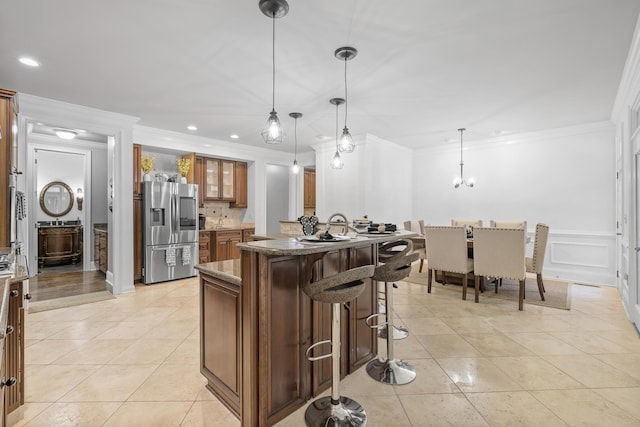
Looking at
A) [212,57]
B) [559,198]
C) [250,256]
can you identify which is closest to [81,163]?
[212,57]

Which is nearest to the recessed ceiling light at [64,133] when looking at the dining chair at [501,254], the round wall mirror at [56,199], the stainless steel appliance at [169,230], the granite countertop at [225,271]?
the round wall mirror at [56,199]

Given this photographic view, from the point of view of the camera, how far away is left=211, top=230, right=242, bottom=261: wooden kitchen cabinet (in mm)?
5852

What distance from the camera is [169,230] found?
5.08 meters

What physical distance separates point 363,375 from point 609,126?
5.53 metres

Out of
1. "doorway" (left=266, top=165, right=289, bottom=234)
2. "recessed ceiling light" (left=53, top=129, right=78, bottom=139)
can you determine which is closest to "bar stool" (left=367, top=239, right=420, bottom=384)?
"recessed ceiling light" (left=53, top=129, right=78, bottom=139)

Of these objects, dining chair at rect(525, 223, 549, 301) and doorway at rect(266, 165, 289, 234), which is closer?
dining chair at rect(525, 223, 549, 301)

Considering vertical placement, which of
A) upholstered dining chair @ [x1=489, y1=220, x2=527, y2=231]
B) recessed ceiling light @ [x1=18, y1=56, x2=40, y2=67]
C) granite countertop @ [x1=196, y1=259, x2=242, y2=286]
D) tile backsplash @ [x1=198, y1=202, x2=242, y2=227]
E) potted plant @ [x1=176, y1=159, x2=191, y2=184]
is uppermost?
recessed ceiling light @ [x1=18, y1=56, x2=40, y2=67]

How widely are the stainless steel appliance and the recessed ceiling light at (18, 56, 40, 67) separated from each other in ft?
7.27

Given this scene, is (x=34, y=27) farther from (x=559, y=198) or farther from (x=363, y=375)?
(x=559, y=198)

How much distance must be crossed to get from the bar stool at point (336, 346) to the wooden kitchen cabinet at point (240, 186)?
5.15m

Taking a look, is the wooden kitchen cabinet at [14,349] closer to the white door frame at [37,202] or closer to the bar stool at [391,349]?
the bar stool at [391,349]

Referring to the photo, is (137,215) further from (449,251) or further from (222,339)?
(449,251)

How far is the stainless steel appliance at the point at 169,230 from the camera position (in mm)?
4910

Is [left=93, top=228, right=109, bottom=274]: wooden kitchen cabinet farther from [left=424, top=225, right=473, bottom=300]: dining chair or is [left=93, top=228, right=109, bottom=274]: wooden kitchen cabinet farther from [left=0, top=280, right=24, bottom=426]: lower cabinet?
[left=424, top=225, right=473, bottom=300]: dining chair
